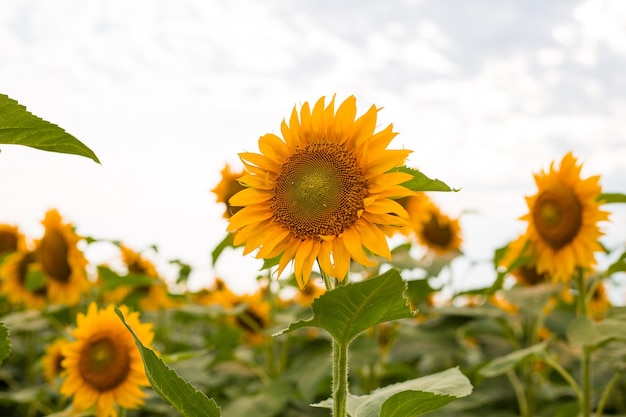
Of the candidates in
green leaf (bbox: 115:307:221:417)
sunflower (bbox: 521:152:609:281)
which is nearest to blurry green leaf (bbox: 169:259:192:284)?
sunflower (bbox: 521:152:609:281)

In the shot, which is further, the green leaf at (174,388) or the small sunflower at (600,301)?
the small sunflower at (600,301)

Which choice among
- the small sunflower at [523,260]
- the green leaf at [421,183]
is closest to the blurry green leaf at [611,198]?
the small sunflower at [523,260]

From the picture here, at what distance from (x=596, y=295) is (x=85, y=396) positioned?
3.62 m

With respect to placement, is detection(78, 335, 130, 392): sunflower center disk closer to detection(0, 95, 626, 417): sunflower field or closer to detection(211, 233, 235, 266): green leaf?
detection(0, 95, 626, 417): sunflower field

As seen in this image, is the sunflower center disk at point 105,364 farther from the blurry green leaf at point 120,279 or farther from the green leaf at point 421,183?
the green leaf at point 421,183

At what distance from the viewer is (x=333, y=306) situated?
1.36m

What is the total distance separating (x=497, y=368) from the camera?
2.56 metres

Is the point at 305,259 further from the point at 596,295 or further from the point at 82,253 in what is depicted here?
the point at 596,295

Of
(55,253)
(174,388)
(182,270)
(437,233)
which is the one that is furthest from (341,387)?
(437,233)

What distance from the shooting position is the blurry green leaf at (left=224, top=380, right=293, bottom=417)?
3.11m

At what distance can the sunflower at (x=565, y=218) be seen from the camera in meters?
2.96

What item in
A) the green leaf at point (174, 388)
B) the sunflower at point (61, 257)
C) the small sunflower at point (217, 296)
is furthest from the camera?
the small sunflower at point (217, 296)

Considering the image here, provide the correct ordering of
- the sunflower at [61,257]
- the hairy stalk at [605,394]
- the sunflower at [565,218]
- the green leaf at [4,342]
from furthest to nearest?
1. the sunflower at [61,257]
2. the sunflower at [565,218]
3. the hairy stalk at [605,394]
4. the green leaf at [4,342]

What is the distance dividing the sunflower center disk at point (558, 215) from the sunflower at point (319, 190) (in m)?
1.62
